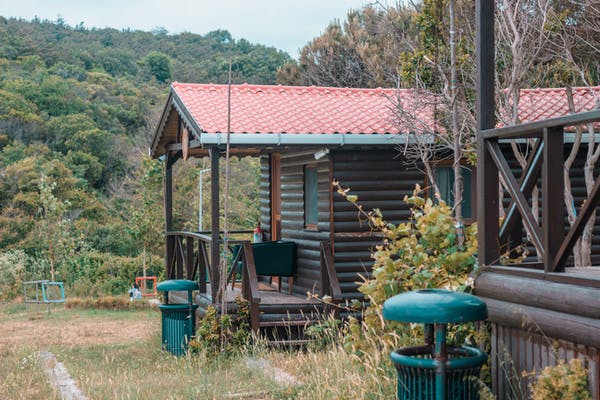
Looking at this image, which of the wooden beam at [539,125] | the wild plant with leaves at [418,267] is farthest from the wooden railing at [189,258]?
the wooden beam at [539,125]

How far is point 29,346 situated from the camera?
47.0ft

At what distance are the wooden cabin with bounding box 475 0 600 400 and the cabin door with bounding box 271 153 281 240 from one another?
362 inches

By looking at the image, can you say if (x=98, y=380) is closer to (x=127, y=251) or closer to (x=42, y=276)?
(x=42, y=276)

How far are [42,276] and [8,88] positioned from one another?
17.7 metres

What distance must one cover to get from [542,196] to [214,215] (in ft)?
23.9

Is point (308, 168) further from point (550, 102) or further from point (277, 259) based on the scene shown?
point (550, 102)

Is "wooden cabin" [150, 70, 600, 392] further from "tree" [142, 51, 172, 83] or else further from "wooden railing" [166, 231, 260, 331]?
"tree" [142, 51, 172, 83]

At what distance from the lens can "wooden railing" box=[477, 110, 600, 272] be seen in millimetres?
5457

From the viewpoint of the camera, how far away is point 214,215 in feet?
41.0

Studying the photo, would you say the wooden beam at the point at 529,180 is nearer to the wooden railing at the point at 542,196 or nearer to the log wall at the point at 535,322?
the wooden railing at the point at 542,196

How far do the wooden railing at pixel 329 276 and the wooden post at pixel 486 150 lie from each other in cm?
599

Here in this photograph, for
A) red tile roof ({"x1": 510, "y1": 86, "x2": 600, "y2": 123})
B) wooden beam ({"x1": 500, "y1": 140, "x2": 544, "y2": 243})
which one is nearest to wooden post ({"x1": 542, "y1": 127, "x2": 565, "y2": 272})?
wooden beam ({"x1": 500, "y1": 140, "x2": 544, "y2": 243})

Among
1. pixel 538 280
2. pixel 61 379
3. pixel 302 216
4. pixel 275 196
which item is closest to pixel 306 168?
pixel 302 216

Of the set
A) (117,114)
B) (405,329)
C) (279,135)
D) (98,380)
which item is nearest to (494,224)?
(405,329)
